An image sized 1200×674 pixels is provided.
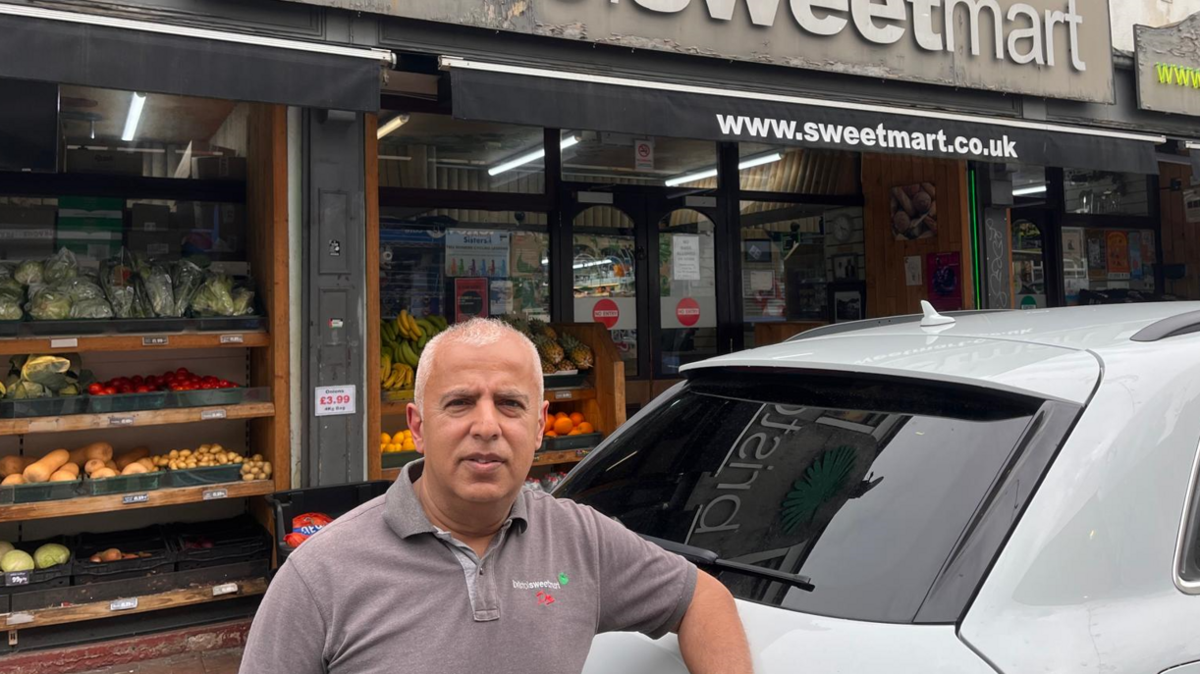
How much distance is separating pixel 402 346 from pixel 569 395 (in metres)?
1.19

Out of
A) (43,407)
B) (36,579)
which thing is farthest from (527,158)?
(36,579)

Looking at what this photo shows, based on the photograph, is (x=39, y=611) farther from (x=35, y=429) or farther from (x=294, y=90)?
(x=294, y=90)

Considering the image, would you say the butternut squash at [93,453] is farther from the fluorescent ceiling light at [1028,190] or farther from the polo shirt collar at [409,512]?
the fluorescent ceiling light at [1028,190]

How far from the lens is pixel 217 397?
5.52 meters

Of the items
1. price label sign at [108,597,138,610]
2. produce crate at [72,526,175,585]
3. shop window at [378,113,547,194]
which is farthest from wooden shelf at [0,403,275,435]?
shop window at [378,113,547,194]

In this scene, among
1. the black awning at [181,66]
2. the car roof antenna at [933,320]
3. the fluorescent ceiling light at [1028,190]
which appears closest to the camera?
the car roof antenna at [933,320]

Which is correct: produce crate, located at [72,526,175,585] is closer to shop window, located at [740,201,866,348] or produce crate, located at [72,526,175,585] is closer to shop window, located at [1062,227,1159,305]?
shop window, located at [740,201,866,348]

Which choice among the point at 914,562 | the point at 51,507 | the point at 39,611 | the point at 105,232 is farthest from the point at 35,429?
the point at 914,562

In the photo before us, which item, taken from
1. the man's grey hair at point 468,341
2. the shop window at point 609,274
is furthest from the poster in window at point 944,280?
the man's grey hair at point 468,341

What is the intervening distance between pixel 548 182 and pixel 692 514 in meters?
6.02

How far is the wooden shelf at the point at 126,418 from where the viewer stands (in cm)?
507

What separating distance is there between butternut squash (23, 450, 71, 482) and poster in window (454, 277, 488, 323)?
2.97 metres

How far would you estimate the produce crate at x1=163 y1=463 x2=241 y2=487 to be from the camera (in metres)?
5.37

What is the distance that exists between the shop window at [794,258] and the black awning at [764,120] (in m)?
2.48
